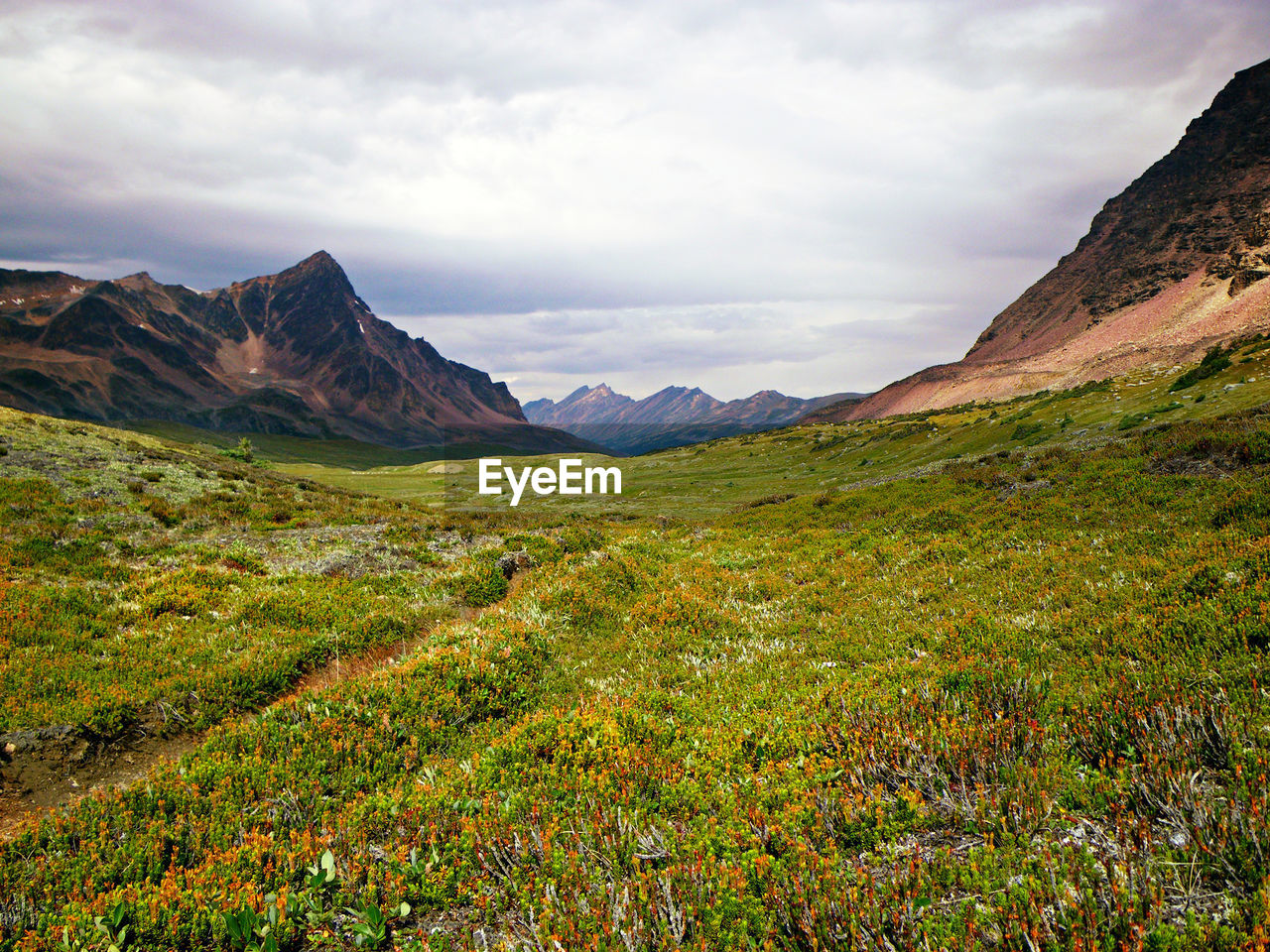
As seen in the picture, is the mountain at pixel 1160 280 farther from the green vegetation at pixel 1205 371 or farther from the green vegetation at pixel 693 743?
the green vegetation at pixel 693 743

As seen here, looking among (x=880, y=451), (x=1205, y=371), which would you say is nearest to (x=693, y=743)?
(x=1205, y=371)

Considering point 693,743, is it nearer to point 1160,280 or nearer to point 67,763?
point 67,763

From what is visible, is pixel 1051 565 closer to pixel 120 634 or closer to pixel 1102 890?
pixel 1102 890

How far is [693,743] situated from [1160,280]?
221524 mm

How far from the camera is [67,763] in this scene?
7.33m

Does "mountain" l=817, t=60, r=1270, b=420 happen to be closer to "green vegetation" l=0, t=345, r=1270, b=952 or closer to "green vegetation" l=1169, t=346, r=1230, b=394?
"green vegetation" l=1169, t=346, r=1230, b=394

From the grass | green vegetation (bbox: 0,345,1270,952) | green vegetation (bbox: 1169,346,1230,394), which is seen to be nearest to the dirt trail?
green vegetation (bbox: 0,345,1270,952)

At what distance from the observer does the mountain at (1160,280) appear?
331 ft

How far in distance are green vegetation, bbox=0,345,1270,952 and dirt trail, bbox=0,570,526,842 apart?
391 mm

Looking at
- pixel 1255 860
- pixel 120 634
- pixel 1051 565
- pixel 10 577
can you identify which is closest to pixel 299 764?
pixel 120 634

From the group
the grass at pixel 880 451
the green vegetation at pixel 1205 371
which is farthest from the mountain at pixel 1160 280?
the green vegetation at pixel 1205 371

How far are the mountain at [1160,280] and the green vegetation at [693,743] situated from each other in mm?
102423

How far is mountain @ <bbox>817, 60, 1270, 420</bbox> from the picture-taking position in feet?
331

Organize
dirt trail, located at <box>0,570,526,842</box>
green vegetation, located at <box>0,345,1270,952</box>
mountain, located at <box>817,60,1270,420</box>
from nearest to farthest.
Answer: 1. green vegetation, located at <box>0,345,1270,952</box>
2. dirt trail, located at <box>0,570,526,842</box>
3. mountain, located at <box>817,60,1270,420</box>
